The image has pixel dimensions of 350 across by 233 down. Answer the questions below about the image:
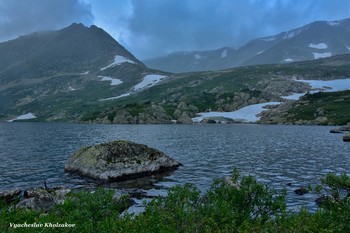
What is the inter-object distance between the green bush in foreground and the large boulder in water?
75.6ft

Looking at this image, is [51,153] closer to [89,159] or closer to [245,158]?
[89,159]

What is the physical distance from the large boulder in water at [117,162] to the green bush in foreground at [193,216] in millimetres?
23057

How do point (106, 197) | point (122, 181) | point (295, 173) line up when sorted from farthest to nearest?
1. point (295, 173)
2. point (122, 181)
3. point (106, 197)

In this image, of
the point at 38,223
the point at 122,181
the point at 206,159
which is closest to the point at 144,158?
the point at 122,181

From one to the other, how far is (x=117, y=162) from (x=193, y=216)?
2917cm

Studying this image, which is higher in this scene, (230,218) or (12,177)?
(230,218)

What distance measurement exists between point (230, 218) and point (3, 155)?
60049 mm

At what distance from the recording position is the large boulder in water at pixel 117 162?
134ft

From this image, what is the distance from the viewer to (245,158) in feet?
188

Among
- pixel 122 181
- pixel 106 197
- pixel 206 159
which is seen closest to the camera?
pixel 106 197

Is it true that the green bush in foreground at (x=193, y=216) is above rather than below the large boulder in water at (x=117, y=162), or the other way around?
above

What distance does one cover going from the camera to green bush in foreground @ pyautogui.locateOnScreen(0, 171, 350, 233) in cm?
1300

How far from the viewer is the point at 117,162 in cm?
4209

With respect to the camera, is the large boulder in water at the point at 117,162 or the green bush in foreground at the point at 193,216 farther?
the large boulder in water at the point at 117,162
